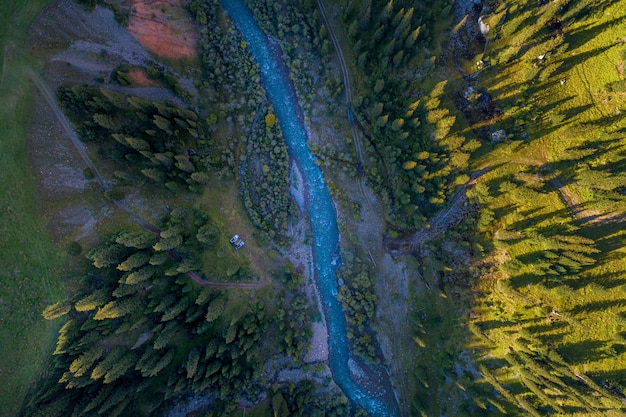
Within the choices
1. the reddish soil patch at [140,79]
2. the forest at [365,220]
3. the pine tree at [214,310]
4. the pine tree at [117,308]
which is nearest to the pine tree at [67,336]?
the forest at [365,220]

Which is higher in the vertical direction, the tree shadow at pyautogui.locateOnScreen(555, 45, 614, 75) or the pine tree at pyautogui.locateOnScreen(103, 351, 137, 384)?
the tree shadow at pyautogui.locateOnScreen(555, 45, 614, 75)

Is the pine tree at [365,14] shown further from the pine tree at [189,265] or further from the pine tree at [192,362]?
the pine tree at [192,362]

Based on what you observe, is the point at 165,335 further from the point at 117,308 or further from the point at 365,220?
the point at 365,220

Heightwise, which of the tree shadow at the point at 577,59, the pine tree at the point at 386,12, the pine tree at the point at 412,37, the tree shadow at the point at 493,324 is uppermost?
the tree shadow at the point at 577,59

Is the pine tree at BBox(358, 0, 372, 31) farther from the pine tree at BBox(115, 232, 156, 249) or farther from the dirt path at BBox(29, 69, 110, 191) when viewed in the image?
the dirt path at BBox(29, 69, 110, 191)

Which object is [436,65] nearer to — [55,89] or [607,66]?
[607,66]

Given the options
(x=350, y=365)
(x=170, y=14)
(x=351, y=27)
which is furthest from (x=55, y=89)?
(x=350, y=365)

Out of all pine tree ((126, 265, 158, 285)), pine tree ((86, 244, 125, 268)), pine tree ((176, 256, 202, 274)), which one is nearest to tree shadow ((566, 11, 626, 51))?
pine tree ((176, 256, 202, 274))
